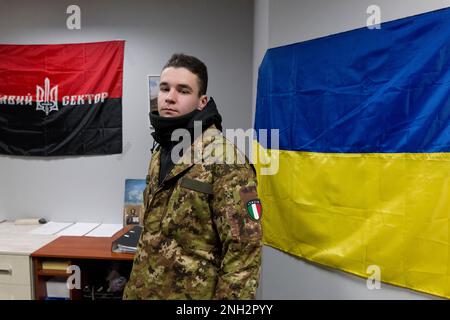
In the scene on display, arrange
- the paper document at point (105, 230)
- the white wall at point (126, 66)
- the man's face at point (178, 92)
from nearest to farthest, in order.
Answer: the man's face at point (178, 92)
the paper document at point (105, 230)
the white wall at point (126, 66)

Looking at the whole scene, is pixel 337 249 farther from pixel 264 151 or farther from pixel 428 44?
pixel 428 44

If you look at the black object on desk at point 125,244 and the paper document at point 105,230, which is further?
the paper document at point 105,230

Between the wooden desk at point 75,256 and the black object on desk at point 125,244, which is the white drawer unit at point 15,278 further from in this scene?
the black object on desk at point 125,244

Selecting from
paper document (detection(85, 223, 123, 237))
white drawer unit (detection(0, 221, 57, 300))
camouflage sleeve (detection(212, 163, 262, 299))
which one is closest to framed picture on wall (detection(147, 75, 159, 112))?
Answer: paper document (detection(85, 223, 123, 237))

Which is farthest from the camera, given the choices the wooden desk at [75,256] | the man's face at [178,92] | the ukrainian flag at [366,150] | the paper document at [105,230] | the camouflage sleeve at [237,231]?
the paper document at [105,230]

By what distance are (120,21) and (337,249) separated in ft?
7.19

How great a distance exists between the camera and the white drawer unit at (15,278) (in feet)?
6.27

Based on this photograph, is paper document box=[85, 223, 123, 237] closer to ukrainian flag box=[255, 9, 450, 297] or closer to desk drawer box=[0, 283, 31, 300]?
desk drawer box=[0, 283, 31, 300]

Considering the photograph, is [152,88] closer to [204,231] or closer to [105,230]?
[105,230]

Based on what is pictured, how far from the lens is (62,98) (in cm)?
250

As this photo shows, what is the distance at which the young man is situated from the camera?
945mm

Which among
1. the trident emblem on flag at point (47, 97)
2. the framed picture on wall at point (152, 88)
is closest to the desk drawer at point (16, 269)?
the trident emblem on flag at point (47, 97)

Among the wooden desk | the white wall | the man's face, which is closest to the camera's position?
the man's face
